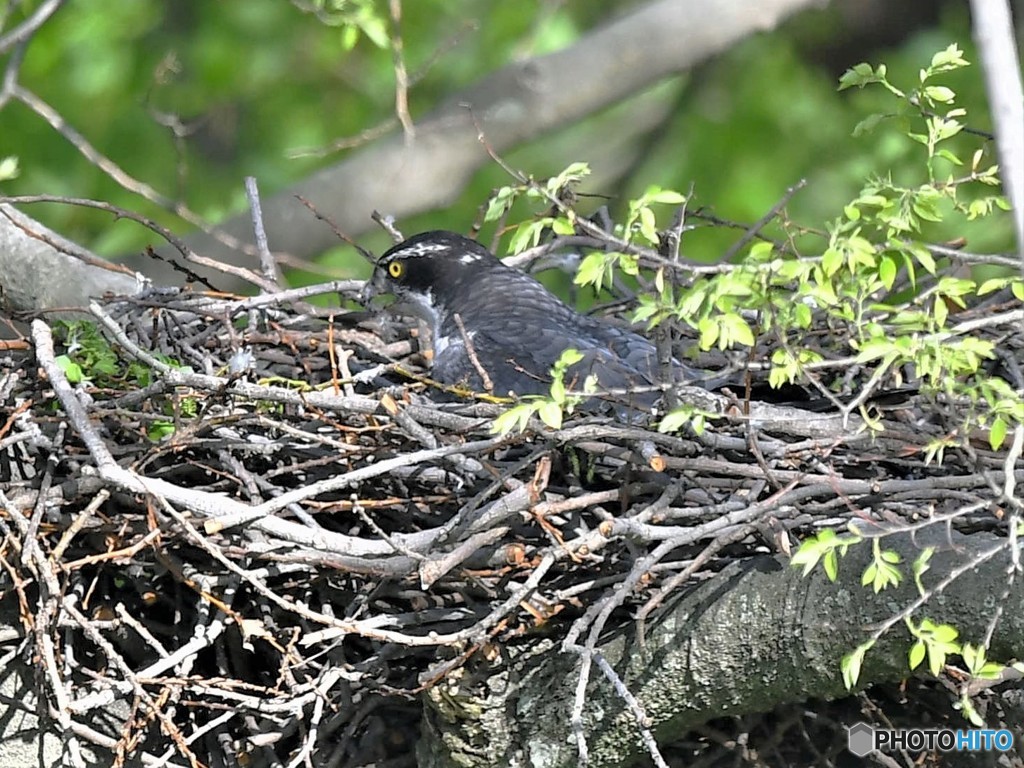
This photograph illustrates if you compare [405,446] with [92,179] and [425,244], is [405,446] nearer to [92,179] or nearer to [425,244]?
[425,244]

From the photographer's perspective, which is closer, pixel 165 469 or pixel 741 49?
pixel 165 469

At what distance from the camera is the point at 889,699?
11.0 feet

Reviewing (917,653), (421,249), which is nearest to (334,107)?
(421,249)

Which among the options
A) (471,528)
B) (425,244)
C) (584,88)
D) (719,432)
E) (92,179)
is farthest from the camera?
(92,179)

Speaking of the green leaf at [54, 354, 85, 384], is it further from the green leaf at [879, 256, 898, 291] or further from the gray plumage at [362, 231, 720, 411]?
the green leaf at [879, 256, 898, 291]

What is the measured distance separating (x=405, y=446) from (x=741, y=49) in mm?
7290

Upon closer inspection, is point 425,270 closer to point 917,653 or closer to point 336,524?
point 336,524

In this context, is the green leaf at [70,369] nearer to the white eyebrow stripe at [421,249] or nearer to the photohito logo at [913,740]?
the white eyebrow stripe at [421,249]

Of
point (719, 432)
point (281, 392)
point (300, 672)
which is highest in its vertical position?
point (281, 392)

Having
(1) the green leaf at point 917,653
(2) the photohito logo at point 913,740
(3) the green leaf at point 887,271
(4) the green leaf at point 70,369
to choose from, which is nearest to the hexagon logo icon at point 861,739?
(2) the photohito logo at point 913,740

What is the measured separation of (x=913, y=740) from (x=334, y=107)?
758 cm

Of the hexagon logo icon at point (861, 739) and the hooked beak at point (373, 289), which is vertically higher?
the hooked beak at point (373, 289)

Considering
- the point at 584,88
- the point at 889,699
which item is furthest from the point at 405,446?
the point at 584,88

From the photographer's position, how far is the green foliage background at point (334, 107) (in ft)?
28.8
